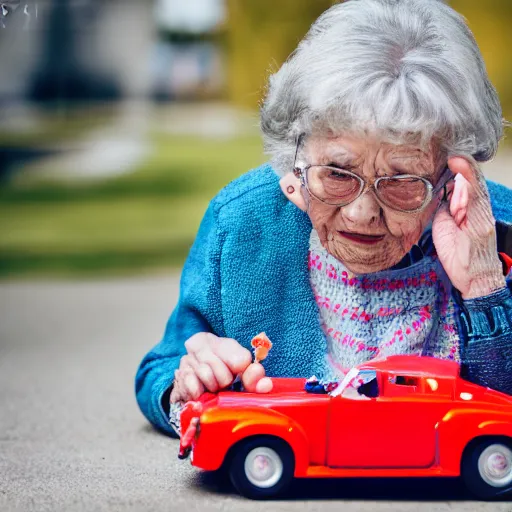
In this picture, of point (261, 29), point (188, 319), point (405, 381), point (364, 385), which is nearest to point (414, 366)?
point (405, 381)

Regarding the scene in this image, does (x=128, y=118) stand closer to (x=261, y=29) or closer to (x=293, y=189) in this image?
(x=261, y=29)

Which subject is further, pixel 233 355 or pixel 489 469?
pixel 233 355

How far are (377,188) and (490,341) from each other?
57cm

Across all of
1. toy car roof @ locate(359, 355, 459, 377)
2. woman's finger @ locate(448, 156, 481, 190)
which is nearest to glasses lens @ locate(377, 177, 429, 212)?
woman's finger @ locate(448, 156, 481, 190)

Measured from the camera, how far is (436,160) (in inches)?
120

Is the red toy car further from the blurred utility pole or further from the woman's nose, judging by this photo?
the blurred utility pole

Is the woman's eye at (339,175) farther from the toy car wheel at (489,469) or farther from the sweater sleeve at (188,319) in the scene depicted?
the toy car wheel at (489,469)

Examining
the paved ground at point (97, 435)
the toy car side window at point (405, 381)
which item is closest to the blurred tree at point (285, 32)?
the paved ground at point (97, 435)

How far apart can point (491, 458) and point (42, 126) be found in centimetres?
3145

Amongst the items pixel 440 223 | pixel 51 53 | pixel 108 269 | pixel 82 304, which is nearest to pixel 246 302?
pixel 440 223

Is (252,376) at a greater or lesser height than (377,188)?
lesser

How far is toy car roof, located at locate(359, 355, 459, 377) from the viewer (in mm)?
2992

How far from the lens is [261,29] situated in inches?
981

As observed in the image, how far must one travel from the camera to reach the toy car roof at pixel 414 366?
2.99 metres
